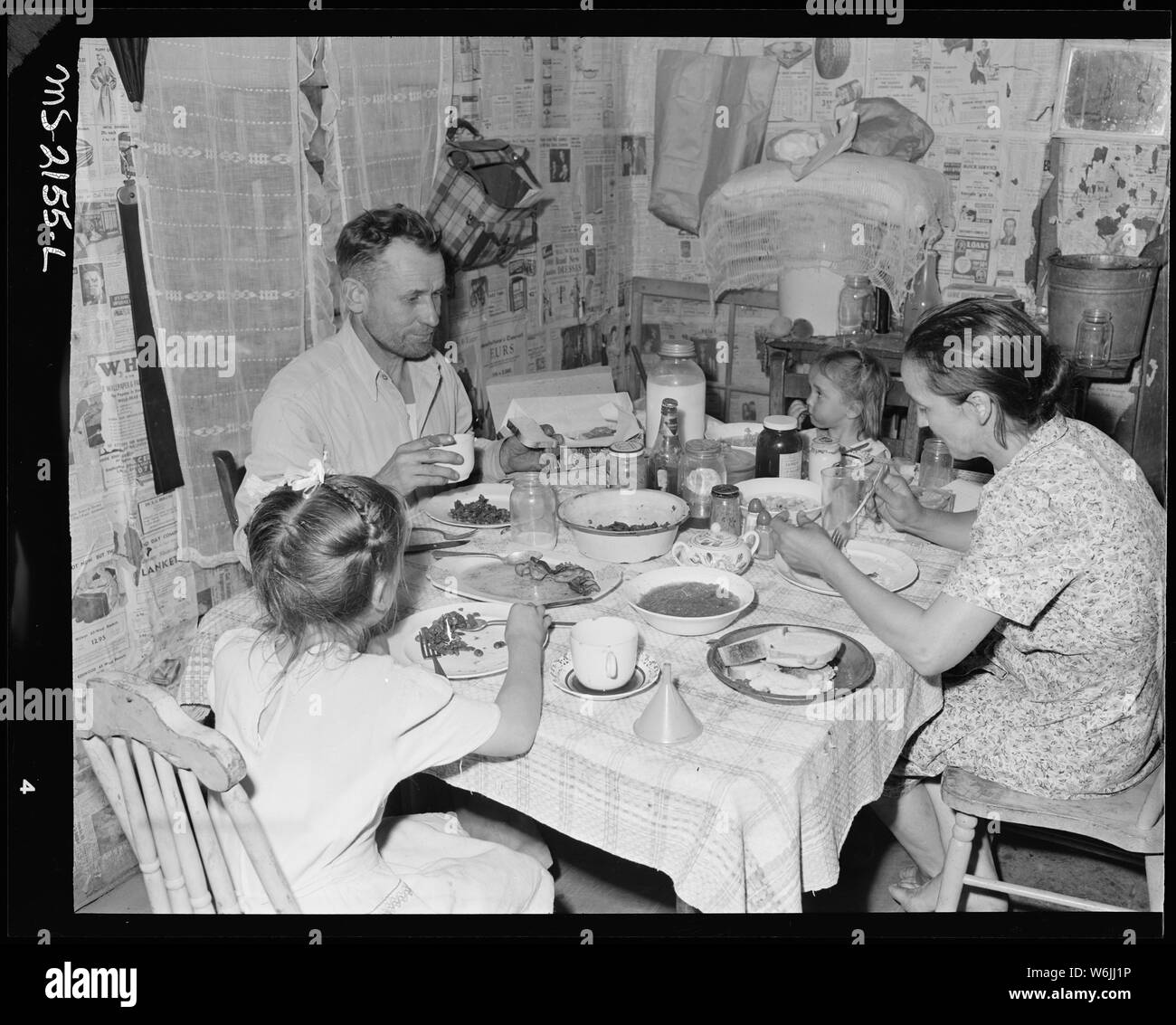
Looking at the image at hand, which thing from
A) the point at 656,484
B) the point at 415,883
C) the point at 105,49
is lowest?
the point at 415,883

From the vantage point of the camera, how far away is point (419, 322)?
2.88m

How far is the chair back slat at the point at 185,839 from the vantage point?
156cm

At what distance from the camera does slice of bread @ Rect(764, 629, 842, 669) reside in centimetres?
195

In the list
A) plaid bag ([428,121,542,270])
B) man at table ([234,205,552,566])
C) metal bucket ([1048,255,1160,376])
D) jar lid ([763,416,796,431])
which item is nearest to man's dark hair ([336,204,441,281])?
man at table ([234,205,552,566])

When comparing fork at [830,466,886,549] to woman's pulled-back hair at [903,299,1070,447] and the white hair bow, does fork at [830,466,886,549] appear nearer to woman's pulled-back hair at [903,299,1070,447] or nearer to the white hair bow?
woman's pulled-back hair at [903,299,1070,447]

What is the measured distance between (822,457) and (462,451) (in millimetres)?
907

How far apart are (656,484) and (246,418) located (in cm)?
118


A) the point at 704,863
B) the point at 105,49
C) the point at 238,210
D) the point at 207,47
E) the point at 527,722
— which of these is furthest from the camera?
the point at 238,210

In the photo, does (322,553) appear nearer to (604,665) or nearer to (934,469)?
(604,665)

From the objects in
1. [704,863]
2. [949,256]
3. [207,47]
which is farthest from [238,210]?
[949,256]

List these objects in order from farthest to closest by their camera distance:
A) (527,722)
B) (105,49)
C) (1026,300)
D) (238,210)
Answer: (1026,300)
(238,210)
(105,49)
(527,722)

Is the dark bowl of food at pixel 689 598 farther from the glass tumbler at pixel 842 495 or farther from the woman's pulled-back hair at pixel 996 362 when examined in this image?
the woman's pulled-back hair at pixel 996 362

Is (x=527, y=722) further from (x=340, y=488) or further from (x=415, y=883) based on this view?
(x=340, y=488)

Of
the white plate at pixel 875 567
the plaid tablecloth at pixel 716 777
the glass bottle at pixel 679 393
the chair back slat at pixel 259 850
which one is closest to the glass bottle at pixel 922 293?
the glass bottle at pixel 679 393
